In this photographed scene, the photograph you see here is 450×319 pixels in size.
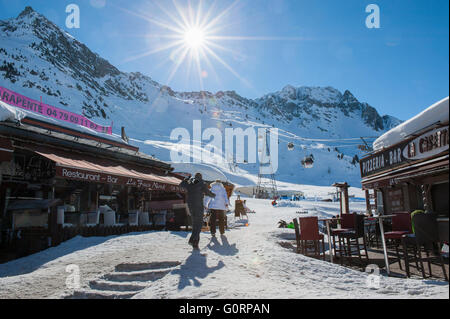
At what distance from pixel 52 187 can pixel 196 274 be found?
8152 mm

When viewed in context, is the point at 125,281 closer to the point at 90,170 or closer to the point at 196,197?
the point at 196,197

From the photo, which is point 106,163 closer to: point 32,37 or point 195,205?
point 195,205

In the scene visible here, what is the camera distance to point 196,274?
4.19 m

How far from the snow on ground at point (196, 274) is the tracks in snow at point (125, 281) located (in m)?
0.01

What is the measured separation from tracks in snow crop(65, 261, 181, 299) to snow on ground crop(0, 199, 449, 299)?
14 millimetres

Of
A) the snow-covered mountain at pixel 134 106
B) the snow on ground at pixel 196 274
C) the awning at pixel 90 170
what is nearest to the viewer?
the snow on ground at pixel 196 274

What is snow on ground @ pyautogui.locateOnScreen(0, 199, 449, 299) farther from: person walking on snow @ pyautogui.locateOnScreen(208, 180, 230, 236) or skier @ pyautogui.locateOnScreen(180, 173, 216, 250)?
person walking on snow @ pyautogui.locateOnScreen(208, 180, 230, 236)

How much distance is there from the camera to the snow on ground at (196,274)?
3.28m

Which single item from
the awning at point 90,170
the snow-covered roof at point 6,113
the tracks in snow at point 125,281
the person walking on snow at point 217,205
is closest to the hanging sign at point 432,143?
the tracks in snow at point 125,281

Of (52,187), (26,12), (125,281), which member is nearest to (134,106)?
(26,12)

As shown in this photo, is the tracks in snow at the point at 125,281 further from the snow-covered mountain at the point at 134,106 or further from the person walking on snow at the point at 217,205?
the snow-covered mountain at the point at 134,106

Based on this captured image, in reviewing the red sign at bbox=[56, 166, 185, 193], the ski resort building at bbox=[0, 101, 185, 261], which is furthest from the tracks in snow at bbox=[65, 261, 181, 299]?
the red sign at bbox=[56, 166, 185, 193]

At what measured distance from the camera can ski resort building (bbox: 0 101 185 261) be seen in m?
8.12

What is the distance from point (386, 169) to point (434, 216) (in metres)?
7.97
